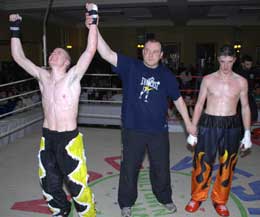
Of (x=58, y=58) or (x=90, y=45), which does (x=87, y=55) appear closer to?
(x=90, y=45)

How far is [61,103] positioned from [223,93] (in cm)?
121

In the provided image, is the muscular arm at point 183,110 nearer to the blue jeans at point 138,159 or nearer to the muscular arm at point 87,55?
the blue jeans at point 138,159

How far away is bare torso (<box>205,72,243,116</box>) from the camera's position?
8.02 ft

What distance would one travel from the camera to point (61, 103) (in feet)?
7.18

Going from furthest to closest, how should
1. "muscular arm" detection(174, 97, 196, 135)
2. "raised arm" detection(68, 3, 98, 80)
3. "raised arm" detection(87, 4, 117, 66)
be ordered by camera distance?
"muscular arm" detection(174, 97, 196, 135) < "raised arm" detection(87, 4, 117, 66) < "raised arm" detection(68, 3, 98, 80)

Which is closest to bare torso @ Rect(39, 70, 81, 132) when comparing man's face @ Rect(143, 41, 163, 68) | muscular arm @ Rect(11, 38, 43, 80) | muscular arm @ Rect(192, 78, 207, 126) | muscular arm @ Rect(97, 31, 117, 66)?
muscular arm @ Rect(11, 38, 43, 80)

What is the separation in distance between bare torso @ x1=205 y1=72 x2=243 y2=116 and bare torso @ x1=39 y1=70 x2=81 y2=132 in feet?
3.39

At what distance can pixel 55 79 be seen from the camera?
2.23 meters

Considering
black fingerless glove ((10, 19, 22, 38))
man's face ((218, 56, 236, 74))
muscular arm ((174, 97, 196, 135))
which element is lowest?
muscular arm ((174, 97, 196, 135))

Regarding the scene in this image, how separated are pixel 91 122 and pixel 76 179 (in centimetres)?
384

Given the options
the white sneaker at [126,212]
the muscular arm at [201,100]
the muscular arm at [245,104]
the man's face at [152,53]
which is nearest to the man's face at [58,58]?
the man's face at [152,53]

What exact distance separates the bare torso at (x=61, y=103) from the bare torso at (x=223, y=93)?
1.03 metres

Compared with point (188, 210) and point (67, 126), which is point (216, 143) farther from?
point (67, 126)

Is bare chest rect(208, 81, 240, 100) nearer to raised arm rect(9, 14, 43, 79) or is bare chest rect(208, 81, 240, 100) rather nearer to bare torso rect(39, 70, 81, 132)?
bare torso rect(39, 70, 81, 132)
